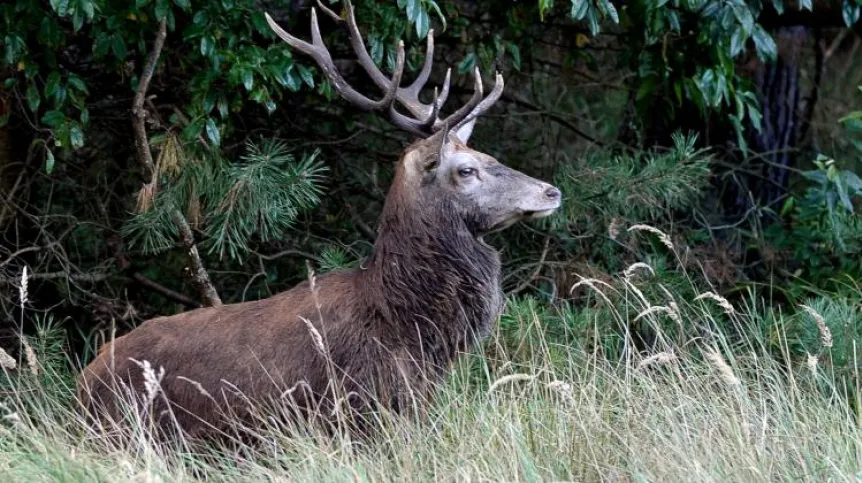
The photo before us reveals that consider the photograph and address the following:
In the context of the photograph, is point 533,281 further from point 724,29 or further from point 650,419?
point 650,419

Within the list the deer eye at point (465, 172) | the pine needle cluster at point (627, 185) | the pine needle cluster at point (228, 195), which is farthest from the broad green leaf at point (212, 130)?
the pine needle cluster at point (627, 185)

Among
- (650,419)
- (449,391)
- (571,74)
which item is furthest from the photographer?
(571,74)

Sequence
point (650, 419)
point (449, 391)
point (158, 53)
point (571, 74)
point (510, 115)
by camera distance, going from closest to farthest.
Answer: point (650, 419), point (449, 391), point (158, 53), point (510, 115), point (571, 74)

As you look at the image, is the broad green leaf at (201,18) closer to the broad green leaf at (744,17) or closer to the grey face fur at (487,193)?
the grey face fur at (487,193)

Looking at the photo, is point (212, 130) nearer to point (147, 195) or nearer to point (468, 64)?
point (147, 195)

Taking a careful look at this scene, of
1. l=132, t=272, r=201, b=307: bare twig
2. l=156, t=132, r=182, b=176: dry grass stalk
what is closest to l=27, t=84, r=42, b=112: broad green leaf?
l=156, t=132, r=182, b=176: dry grass stalk

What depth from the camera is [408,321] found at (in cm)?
488

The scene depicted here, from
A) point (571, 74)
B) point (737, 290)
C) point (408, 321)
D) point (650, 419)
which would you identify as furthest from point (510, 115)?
point (650, 419)

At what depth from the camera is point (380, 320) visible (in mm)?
4848

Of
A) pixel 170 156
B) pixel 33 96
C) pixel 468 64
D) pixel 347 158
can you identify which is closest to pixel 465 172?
pixel 468 64

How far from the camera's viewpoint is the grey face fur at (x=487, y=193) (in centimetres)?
511

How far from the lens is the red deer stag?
4742mm

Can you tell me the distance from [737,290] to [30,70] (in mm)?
3753

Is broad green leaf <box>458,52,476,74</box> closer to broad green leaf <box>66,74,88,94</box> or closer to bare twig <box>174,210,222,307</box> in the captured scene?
bare twig <box>174,210,222,307</box>
